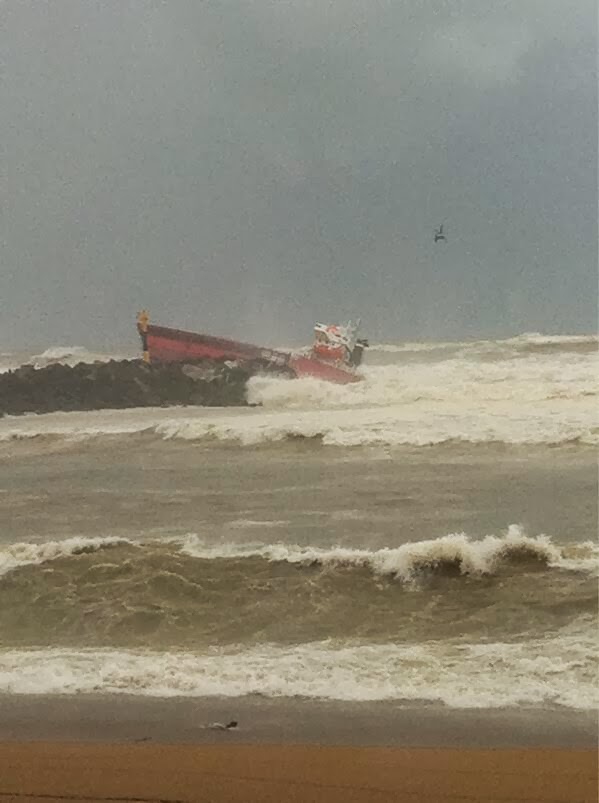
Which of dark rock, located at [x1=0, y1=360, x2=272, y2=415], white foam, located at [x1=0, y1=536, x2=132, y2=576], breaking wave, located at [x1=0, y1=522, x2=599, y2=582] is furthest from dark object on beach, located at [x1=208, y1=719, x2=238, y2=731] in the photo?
dark rock, located at [x1=0, y1=360, x2=272, y2=415]

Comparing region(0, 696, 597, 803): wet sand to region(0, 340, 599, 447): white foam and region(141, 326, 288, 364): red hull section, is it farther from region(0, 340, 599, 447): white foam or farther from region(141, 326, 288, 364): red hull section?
region(141, 326, 288, 364): red hull section

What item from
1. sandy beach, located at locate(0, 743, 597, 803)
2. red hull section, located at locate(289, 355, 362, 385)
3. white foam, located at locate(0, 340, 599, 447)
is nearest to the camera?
sandy beach, located at locate(0, 743, 597, 803)

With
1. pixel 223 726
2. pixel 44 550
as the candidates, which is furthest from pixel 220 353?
pixel 223 726

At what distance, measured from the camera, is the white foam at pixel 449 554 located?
1996 mm

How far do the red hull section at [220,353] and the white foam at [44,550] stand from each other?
447mm

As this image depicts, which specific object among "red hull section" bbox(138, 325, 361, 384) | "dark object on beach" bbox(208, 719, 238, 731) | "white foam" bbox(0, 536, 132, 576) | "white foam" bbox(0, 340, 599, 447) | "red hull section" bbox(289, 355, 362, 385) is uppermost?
"red hull section" bbox(138, 325, 361, 384)

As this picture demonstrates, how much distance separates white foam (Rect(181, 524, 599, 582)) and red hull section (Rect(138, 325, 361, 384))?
42 centimetres

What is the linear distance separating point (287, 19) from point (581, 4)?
67 centimetres

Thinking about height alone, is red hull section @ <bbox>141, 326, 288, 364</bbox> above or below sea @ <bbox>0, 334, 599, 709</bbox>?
above

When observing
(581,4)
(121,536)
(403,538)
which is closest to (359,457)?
(403,538)

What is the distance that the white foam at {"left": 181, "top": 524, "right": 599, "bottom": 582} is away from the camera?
1996 millimetres

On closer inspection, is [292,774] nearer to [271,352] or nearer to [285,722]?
[285,722]

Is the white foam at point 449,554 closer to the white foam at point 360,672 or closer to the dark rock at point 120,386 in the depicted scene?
the white foam at point 360,672

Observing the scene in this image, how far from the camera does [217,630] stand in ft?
6.68
